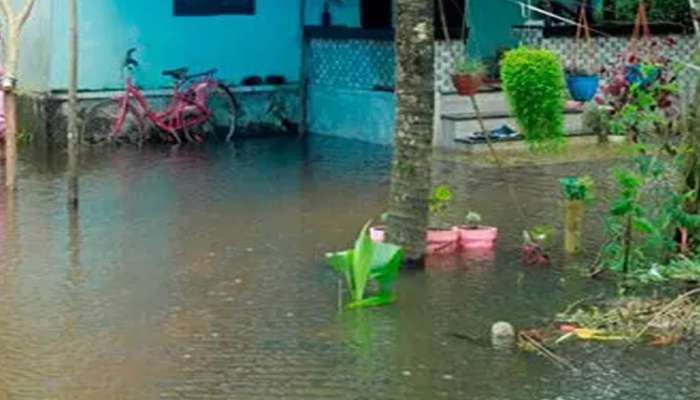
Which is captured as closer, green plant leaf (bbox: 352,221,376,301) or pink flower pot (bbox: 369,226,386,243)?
green plant leaf (bbox: 352,221,376,301)

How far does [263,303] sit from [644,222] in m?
2.58

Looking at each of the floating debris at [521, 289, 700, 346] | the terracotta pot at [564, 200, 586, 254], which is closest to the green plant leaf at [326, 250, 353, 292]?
the floating debris at [521, 289, 700, 346]

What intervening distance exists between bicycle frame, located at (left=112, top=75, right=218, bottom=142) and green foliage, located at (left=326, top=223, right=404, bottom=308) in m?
8.64

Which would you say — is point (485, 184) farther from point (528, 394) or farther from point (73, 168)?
point (528, 394)

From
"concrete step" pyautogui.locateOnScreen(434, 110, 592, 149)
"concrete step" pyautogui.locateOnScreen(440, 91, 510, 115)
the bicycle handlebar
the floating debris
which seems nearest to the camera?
the floating debris

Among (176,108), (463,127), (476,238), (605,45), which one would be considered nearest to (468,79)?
(476,238)

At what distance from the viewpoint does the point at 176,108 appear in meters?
17.6

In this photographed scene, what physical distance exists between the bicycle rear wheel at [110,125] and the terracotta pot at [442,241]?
300 inches

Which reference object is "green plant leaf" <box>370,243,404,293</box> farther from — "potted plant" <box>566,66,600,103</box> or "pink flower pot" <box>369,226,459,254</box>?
"potted plant" <box>566,66,600,103</box>

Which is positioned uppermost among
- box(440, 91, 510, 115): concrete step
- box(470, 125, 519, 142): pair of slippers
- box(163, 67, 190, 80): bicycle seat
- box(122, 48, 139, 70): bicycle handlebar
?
box(122, 48, 139, 70): bicycle handlebar

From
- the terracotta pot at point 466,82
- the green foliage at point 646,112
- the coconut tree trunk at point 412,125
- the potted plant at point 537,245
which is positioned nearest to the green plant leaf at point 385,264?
the coconut tree trunk at point 412,125

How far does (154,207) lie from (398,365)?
17.7ft

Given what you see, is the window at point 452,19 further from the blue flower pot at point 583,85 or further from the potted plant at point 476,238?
the potted plant at point 476,238

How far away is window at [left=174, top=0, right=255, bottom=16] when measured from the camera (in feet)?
60.1
